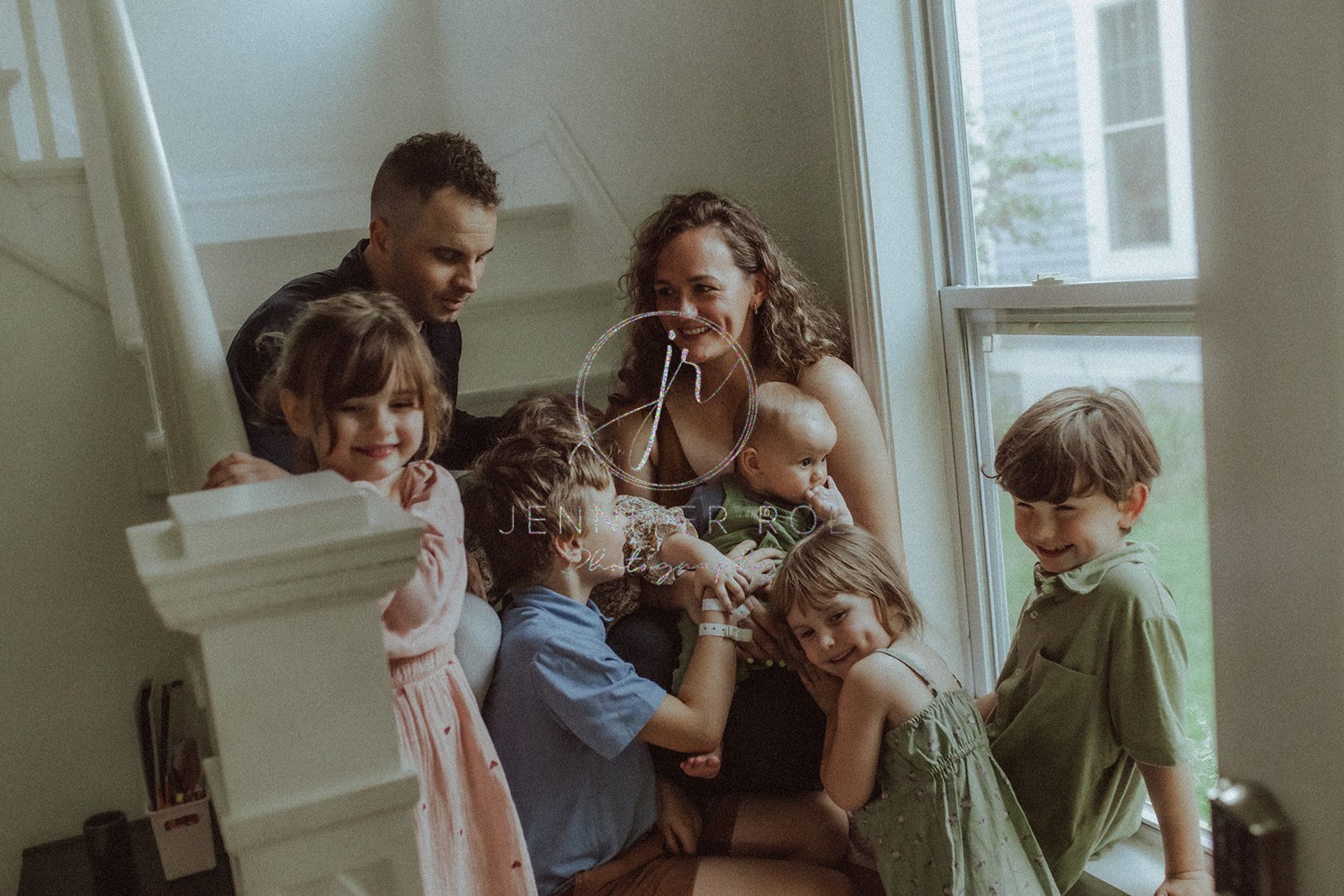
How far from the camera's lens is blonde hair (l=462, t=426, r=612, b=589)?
3.39ft

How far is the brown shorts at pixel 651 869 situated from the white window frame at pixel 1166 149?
677 millimetres

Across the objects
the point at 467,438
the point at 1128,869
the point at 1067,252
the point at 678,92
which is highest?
the point at 678,92

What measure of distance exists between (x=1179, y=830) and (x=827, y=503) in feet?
1.45

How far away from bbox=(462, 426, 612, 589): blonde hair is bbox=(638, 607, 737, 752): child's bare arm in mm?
169

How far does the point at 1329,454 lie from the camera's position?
2.14ft

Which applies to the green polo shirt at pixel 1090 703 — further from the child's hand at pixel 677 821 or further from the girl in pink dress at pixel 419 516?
the girl in pink dress at pixel 419 516

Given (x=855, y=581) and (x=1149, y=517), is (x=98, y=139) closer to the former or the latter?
(x=855, y=581)

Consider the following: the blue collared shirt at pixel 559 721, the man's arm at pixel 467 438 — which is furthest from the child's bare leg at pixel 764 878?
the man's arm at pixel 467 438

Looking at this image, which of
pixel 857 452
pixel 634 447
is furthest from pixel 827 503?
pixel 634 447

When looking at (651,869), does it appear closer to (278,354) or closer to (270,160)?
(278,354)

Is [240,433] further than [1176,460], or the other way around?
[1176,460]

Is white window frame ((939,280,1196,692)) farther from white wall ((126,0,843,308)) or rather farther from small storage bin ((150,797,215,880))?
small storage bin ((150,797,215,880))

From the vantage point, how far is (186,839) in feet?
4.52

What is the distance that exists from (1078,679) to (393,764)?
2.15ft
